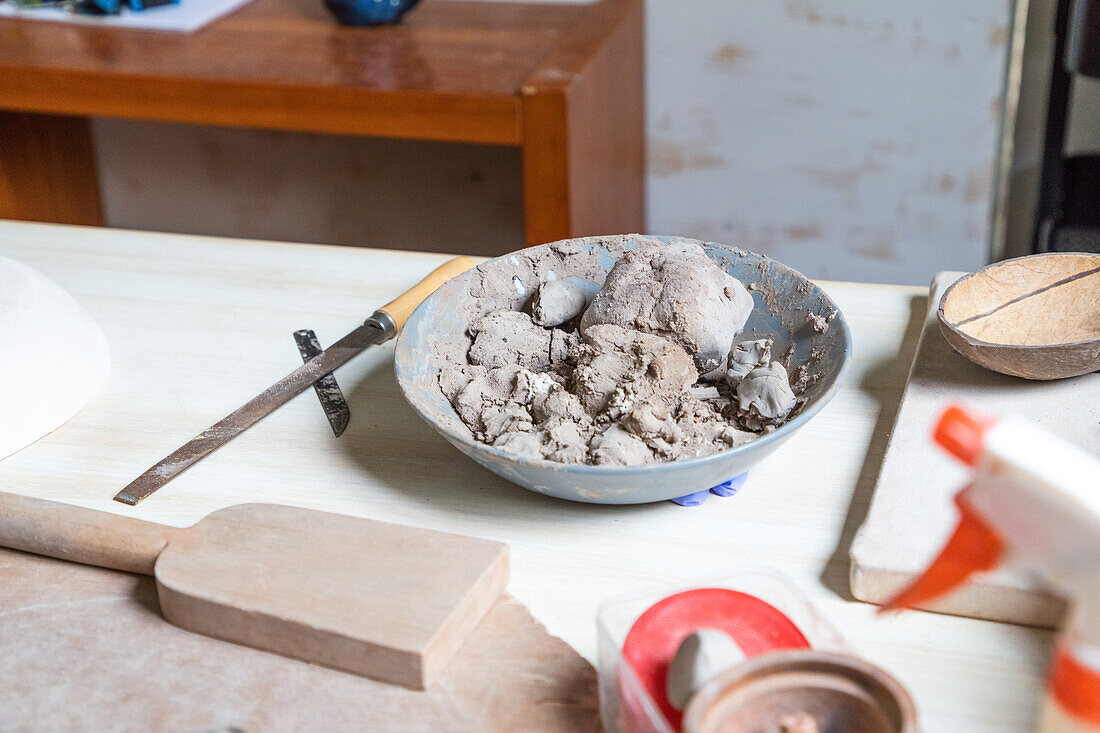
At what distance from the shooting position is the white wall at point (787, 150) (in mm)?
1732

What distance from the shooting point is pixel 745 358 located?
2.31 feet

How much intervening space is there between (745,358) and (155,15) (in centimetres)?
148

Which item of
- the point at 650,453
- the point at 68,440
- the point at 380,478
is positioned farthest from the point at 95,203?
the point at 650,453

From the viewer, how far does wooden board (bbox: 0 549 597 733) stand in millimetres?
500

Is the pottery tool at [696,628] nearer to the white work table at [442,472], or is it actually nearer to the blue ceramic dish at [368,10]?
the white work table at [442,472]

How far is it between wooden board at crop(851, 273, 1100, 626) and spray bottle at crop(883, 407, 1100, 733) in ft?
0.46

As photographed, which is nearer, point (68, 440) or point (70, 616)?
point (70, 616)

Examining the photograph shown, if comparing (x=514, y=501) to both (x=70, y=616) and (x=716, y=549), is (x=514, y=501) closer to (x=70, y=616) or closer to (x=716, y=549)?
(x=716, y=549)

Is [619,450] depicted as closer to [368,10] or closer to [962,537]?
[962,537]

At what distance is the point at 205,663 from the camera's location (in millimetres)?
539

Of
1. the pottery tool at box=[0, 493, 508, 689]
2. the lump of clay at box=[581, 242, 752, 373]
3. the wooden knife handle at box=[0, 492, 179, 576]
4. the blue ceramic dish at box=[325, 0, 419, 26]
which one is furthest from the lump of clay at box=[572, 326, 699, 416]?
the blue ceramic dish at box=[325, 0, 419, 26]

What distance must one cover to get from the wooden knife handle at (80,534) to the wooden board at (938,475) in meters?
0.40

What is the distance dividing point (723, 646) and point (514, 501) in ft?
0.76

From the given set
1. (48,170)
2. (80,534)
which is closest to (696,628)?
(80,534)
